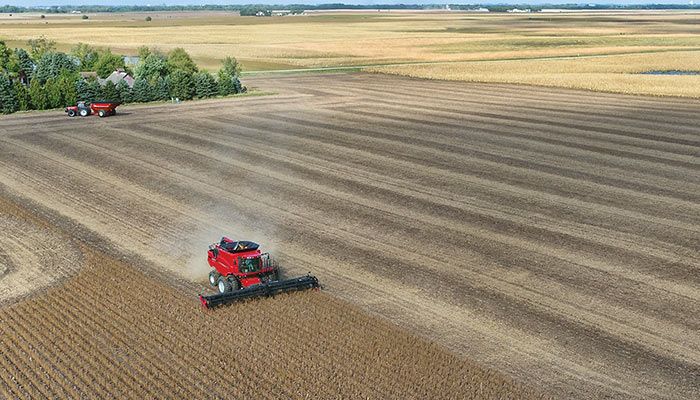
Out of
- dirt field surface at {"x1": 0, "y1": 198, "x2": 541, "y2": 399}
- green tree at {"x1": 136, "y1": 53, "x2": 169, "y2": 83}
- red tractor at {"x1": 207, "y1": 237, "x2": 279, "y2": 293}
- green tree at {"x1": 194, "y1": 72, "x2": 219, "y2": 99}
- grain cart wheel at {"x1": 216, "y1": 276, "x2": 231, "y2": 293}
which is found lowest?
green tree at {"x1": 194, "y1": 72, "x2": 219, "y2": 99}

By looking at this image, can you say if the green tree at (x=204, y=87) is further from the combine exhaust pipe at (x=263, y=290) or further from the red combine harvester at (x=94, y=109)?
the combine exhaust pipe at (x=263, y=290)

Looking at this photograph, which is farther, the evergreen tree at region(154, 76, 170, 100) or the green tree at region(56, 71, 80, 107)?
the evergreen tree at region(154, 76, 170, 100)

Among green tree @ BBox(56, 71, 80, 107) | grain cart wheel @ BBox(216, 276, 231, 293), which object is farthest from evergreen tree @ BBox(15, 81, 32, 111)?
grain cart wheel @ BBox(216, 276, 231, 293)

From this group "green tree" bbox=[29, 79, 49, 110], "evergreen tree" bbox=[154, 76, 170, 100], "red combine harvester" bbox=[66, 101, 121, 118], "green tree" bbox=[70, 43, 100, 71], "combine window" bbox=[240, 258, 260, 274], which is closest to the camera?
"combine window" bbox=[240, 258, 260, 274]

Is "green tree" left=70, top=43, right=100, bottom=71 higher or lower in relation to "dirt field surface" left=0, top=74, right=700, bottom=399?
lower

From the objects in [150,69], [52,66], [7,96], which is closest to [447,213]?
[7,96]

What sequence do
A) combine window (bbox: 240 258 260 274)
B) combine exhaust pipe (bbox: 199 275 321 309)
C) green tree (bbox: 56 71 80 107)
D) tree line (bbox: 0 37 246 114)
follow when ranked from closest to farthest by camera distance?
combine exhaust pipe (bbox: 199 275 321 309) → combine window (bbox: 240 258 260 274) → tree line (bbox: 0 37 246 114) → green tree (bbox: 56 71 80 107)

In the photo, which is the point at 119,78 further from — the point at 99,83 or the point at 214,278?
the point at 214,278

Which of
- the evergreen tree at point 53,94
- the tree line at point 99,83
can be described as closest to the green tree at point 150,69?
the tree line at point 99,83

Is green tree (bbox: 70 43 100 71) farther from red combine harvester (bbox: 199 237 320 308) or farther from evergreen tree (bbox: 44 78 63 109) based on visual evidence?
red combine harvester (bbox: 199 237 320 308)
